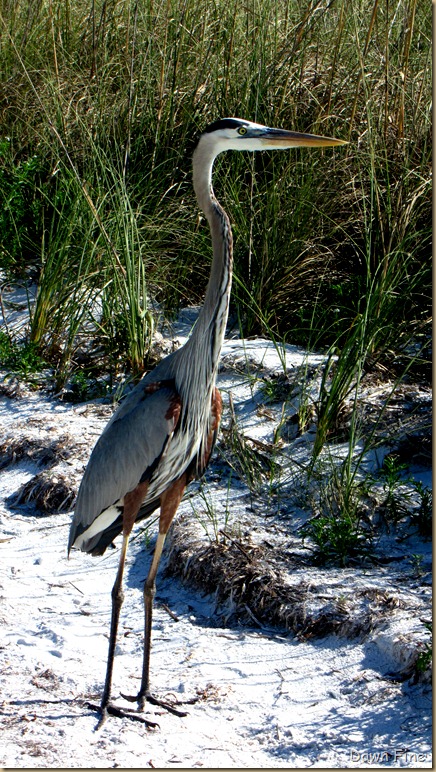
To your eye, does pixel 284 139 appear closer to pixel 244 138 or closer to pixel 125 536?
pixel 244 138

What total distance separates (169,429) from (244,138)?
128 cm

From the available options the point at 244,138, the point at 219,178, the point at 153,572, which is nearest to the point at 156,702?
the point at 153,572

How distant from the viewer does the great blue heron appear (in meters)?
3.96

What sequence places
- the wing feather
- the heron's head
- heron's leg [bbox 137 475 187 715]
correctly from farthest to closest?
the heron's head
the wing feather
heron's leg [bbox 137 475 187 715]

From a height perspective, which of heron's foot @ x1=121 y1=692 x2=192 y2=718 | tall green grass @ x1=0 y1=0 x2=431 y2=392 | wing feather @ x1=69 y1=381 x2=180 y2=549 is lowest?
heron's foot @ x1=121 y1=692 x2=192 y2=718

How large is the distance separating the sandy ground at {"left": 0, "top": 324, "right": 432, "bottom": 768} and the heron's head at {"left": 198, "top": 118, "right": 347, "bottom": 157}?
72.4 inches

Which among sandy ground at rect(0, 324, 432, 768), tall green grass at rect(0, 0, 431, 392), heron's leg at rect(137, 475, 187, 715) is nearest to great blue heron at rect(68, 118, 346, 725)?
heron's leg at rect(137, 475, 187, 715)

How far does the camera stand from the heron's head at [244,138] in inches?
163

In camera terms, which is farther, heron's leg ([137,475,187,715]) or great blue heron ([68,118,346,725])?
great blue heron ([68,118,346,725])

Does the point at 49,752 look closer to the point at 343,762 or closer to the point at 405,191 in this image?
the point at 343,762

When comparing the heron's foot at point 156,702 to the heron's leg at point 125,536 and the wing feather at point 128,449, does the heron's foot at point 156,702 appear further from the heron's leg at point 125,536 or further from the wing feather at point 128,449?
the wing feather at point 128,449

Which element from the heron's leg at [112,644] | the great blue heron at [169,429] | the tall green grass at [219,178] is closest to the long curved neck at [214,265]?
the great blue heron at [169,429]

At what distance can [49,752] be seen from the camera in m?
3.44

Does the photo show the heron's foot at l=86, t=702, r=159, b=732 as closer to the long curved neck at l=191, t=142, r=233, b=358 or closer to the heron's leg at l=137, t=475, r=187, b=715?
the heron's leg at l=137, t=475, r=187, b=715
